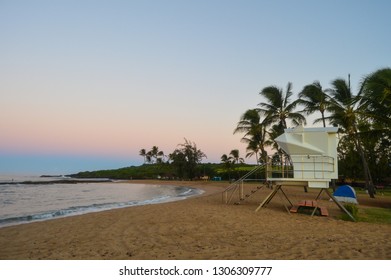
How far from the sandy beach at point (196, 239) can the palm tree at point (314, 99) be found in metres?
18.5

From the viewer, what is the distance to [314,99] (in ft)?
95.6

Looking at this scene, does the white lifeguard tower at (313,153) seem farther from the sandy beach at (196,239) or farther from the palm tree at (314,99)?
the palm tree at (314,99)

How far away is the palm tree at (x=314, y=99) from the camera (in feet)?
93.4

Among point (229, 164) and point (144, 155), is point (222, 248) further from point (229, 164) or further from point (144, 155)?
point (144, 155)

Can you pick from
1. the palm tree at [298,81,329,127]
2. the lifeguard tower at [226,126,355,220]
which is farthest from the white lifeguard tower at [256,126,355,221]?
the palm tree at [298,81,329,127]

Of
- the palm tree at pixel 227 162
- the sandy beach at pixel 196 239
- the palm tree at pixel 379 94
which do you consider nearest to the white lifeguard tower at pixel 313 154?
the sandy beach at pixel 196 239

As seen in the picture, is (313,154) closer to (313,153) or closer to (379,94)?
(313,153)

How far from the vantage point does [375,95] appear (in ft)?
66.8

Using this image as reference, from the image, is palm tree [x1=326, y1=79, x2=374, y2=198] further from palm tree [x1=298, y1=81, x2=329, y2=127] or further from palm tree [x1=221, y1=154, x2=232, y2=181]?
palm tree [x1=221, y1=154, x2=232, y2=181]

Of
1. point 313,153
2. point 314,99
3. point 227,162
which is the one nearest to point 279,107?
point 314,99

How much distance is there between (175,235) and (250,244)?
7.81 ft

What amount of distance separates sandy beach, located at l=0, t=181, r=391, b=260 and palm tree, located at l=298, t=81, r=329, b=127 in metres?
18.5

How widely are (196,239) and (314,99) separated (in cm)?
2404

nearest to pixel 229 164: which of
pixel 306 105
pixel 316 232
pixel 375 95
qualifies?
pixel 306 105
